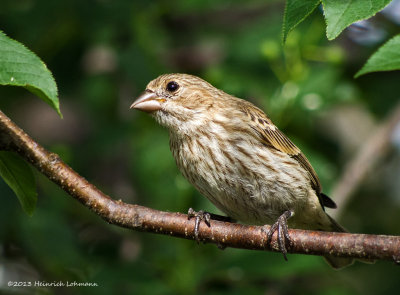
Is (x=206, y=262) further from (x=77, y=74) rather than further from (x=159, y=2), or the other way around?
(x=159, y=2)

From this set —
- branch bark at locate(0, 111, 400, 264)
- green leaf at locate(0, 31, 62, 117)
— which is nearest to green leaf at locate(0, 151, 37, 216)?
branch bark at locate(0, 111, 400, 264)

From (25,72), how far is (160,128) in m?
3.93

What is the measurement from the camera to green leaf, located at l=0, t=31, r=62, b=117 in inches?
91.9

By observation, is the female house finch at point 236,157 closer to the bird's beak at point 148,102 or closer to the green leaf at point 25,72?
the bird's beak at point 148,102

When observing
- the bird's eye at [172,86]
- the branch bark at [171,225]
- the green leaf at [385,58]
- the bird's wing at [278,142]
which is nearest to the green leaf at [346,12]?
the green leaf at [385,58]

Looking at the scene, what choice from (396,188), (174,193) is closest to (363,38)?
(396,188)

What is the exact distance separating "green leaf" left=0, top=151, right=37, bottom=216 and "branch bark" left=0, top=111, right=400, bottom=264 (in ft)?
0.28

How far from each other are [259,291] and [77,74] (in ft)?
10.1

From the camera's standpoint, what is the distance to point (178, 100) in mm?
4824

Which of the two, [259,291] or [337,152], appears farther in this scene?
[337,152]

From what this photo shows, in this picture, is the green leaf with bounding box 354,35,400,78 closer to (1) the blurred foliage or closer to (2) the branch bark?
(2) the branch bark

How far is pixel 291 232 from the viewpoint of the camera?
323cm

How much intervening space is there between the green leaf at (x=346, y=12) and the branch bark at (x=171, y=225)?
1036 millimetres

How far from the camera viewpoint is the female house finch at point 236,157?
434cm
